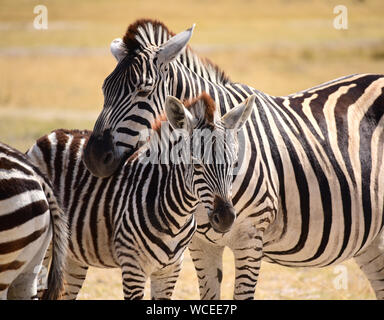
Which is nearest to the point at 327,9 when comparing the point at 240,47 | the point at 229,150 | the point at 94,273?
the point at 240,47

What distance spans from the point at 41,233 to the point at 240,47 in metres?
34.1

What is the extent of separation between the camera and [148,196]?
535 cm

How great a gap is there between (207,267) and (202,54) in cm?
2821

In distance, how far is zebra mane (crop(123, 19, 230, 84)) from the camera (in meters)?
5.55

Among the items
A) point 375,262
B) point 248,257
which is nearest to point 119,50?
point 248,257

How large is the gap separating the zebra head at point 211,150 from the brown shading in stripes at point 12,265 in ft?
4.53

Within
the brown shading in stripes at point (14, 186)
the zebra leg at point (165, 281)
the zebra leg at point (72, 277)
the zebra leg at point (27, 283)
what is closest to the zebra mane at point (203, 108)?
the zebra leg at point (165, 281)

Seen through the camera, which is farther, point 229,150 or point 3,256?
point 229,150

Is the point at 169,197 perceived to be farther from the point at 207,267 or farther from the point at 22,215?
the point at 22,215

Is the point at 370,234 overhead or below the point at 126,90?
below

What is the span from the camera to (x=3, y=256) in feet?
12.6

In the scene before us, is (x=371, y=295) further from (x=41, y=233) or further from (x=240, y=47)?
(x=240, y=47)

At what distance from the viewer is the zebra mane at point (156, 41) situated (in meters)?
5.55

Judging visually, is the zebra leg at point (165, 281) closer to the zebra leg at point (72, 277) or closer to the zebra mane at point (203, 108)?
the zebra leg at point (72, 277)
